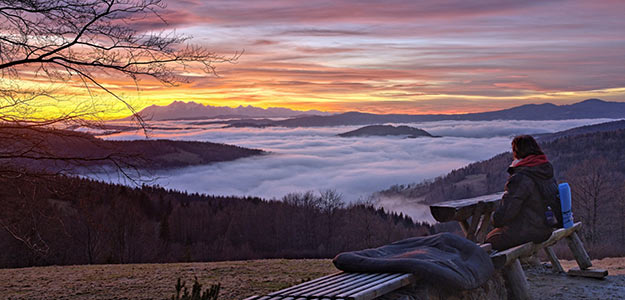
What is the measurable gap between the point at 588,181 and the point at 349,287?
2591 inches

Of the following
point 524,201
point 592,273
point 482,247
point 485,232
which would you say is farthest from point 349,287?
point 592,273

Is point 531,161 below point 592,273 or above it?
above

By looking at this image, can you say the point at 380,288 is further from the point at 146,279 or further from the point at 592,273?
the point at 146,279

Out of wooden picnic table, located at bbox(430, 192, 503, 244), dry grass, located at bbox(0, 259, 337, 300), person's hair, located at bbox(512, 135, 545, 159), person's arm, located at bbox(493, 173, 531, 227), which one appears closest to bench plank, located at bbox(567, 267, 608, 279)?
wooden picnic table, located at bbox(430, 192, 503, 244)

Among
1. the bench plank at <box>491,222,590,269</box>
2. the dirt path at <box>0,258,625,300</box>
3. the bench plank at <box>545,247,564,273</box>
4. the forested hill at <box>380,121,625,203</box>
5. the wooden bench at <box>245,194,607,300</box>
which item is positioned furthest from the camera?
the forested hill at <box>380,121,625,203</box>

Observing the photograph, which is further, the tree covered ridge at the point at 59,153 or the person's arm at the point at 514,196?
the tree covered ridge at the point at 59,153

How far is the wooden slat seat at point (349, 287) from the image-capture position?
496 cm

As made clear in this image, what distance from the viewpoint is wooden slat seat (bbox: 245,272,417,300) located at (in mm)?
4961

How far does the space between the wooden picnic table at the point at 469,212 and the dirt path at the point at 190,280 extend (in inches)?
53.9

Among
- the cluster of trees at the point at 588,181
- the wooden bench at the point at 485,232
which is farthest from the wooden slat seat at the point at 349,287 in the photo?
the cluster of trees at the point at 588,181

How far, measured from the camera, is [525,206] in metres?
7.70

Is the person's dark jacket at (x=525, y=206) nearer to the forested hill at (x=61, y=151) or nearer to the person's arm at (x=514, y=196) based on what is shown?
the person's arm at (x=514, y=196)

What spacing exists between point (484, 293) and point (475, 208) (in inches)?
67.2

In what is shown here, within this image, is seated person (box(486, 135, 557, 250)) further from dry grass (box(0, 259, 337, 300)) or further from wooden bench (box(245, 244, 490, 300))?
dry grass (box(0, 259, 337, 300))
